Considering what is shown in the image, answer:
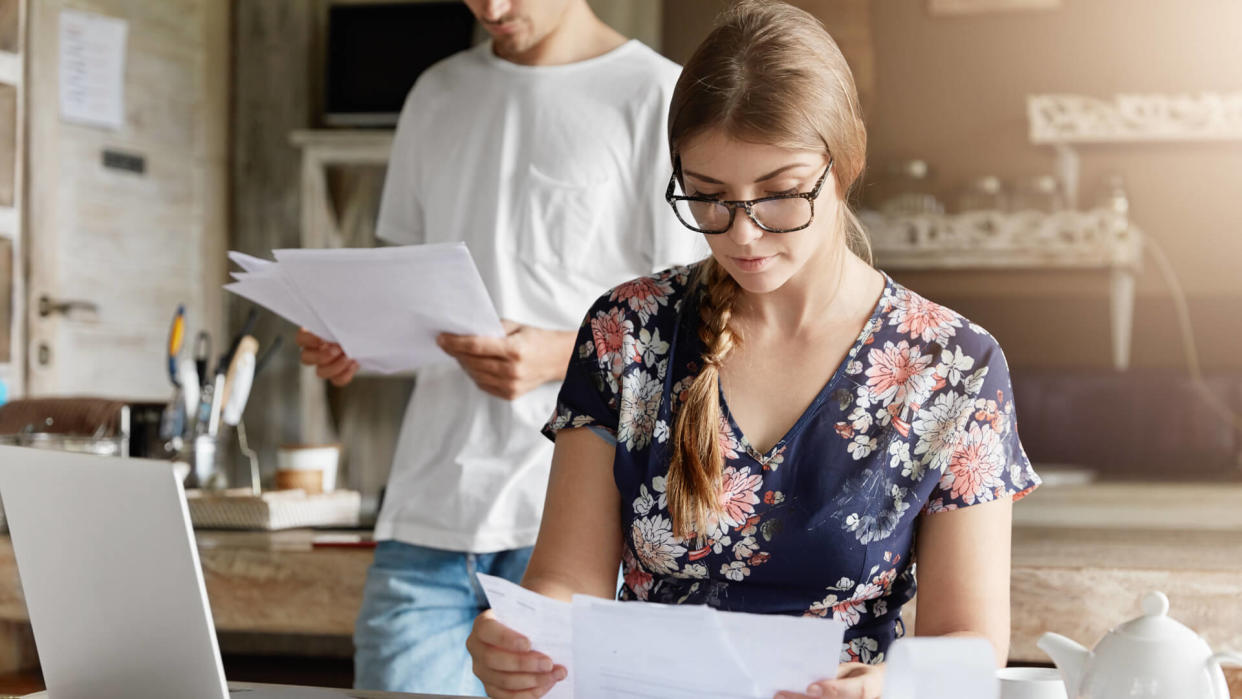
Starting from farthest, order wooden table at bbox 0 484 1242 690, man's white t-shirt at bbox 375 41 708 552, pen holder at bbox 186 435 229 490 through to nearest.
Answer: pen holder at bbox 186 435 229 490
man's white t-shirt at bbox 375 41 708 552
wooden table at bbox 0 484 1242 690

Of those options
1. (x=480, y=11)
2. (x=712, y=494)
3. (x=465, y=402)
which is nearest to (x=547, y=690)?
(x=712, y=494)

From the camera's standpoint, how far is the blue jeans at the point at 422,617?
157 centimetres

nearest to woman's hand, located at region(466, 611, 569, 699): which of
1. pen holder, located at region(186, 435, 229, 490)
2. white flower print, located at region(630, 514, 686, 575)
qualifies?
white flower print, located at region(630, 514, 686, 575)

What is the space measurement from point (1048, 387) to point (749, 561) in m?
3.11

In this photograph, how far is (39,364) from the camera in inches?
138

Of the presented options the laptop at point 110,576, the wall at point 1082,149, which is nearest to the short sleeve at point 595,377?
the laptop at point 110,576

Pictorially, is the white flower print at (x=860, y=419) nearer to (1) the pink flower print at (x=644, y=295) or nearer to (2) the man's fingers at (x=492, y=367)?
(1) the pink flower print at (x=644, y=295)

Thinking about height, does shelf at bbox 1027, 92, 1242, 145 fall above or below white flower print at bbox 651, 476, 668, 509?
above

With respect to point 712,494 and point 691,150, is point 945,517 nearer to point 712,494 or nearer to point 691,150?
point 712,494

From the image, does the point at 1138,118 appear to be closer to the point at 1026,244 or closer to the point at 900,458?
the point at 1026,244

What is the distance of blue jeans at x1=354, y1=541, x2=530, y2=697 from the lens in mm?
1572

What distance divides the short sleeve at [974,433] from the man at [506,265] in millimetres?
489

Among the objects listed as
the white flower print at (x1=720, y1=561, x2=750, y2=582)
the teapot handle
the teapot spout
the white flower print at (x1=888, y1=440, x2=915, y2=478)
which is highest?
the white flower print at (x1=888, y1=440, x2=915, y2=478)

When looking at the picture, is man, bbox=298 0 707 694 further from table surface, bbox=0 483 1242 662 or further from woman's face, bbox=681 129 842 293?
woman's face, bbox=681 129 842 293
